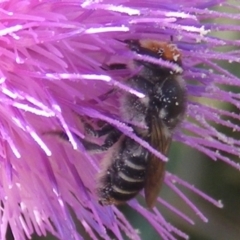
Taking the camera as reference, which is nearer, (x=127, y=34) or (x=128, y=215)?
(x=127, y=34)

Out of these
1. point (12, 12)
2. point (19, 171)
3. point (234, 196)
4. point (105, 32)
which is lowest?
point (234, 196)

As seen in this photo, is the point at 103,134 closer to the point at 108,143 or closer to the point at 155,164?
the point at 108,143

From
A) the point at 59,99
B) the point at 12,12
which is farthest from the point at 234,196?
the point at 12,12

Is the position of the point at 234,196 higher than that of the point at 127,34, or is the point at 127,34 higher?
the point at 127,34

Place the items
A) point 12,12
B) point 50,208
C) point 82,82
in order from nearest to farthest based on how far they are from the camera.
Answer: point 12,12, point 82,82, point 50,208

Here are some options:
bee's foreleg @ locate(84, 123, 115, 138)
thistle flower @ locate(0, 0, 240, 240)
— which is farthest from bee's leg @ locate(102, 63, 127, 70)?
bee's foreleg @ locate(84, 123, 115, 138)

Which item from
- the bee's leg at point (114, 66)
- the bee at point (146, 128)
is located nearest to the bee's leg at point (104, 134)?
the bee at point (146, 128)

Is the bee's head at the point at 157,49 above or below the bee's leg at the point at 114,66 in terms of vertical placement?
above

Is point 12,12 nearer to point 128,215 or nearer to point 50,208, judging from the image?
point 50,208

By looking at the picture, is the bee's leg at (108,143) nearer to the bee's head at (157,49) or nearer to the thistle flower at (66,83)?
the thistle flower at (66,83)

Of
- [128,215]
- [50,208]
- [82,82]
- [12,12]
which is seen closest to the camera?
[12,12]
